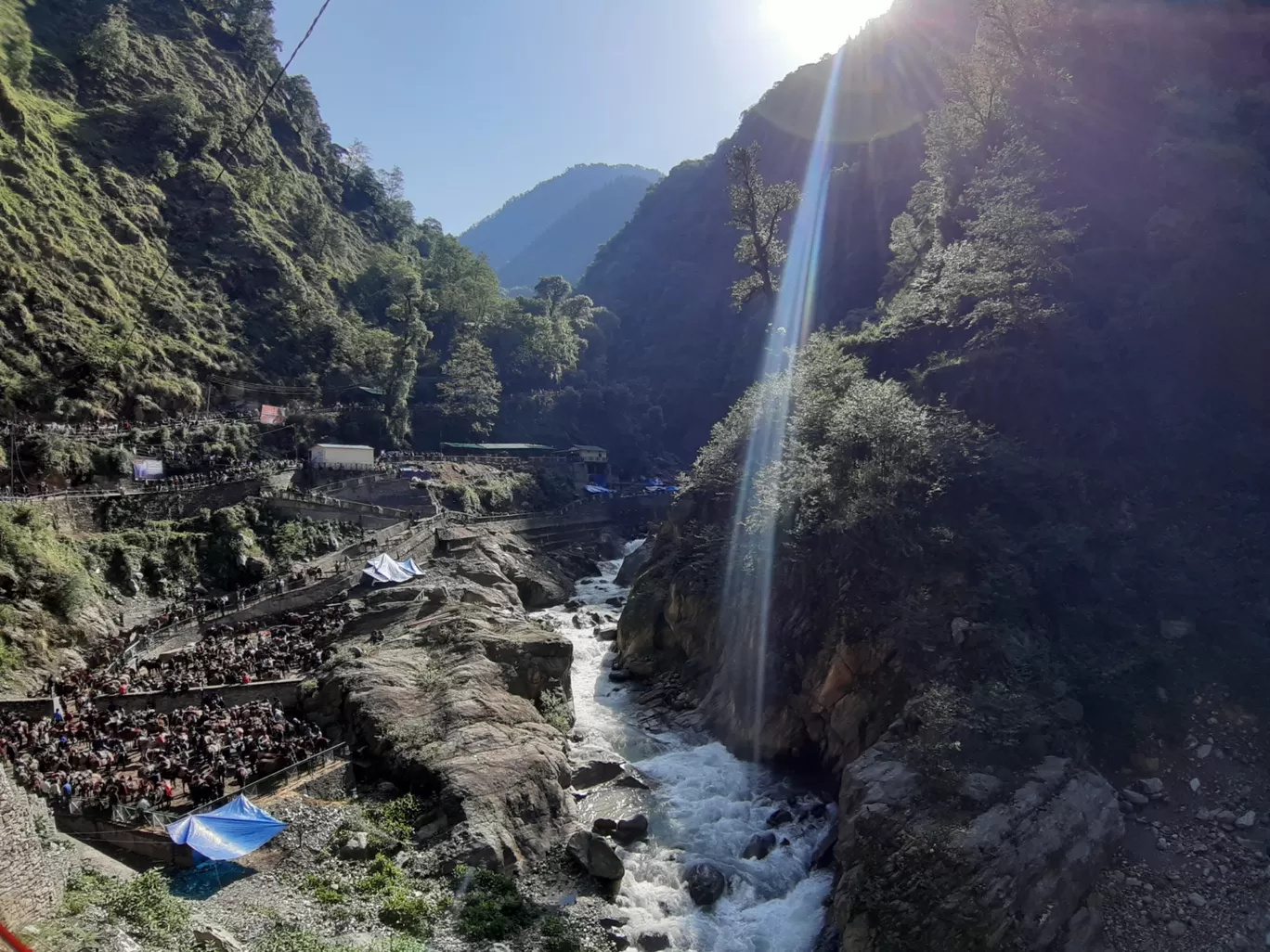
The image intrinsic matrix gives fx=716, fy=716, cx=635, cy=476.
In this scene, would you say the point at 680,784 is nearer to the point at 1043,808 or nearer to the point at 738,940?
the point at 738,940

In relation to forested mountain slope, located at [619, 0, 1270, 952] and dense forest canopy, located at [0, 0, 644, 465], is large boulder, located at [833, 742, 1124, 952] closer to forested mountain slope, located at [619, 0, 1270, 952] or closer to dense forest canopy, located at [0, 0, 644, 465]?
forested mountain slope, located at [619, 0, 1270, 952]

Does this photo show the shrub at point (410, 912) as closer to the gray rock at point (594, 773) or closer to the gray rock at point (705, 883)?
the gray rock at point (705, 883)

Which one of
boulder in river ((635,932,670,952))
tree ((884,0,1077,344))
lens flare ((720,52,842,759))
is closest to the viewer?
boulder in river ((635,932,670,952))

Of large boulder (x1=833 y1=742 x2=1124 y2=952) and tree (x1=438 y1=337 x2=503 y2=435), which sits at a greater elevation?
tree (x1=438 y1=337 x2=503 y2=435)

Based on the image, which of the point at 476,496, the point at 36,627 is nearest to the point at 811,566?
the point at 36,627

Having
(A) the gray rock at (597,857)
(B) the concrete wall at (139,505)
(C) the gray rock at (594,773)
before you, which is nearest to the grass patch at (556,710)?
(C) the gray rock at (594,773)

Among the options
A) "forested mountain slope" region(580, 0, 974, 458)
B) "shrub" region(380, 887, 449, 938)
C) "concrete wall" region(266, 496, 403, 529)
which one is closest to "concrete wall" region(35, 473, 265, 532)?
"concrete wall" region(266, 496, 403, 529)

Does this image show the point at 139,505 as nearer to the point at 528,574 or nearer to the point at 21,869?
the point at 528,574
